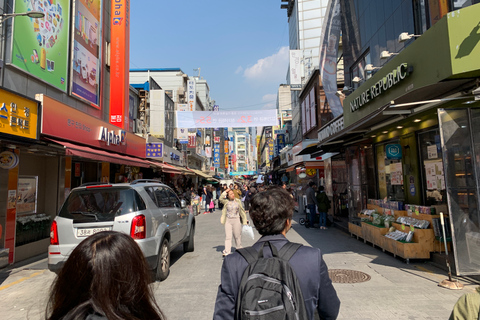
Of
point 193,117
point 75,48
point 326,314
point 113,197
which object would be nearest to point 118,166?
point 193,117

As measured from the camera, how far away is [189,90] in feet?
126

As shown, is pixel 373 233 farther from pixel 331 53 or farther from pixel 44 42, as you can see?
pixel 44 42

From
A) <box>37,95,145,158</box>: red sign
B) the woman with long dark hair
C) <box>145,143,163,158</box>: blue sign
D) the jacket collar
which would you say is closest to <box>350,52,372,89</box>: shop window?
<box>37,95,145,158</box>: red sign

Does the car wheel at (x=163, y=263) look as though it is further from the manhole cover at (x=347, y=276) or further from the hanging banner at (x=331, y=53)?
the hanging banner at (x=331, y=53)

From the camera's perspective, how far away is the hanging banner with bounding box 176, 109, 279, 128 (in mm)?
16578

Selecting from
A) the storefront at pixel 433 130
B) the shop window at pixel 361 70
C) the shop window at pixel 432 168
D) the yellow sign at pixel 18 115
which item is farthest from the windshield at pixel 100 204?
the shop window at pixel 361 70

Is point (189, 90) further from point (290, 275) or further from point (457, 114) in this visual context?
point (290, 275)

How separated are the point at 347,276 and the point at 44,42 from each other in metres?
→ 10.1

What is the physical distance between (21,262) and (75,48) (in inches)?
280

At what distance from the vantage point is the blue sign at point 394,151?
9.63 m

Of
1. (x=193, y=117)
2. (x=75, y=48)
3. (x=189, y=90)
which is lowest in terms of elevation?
(x=193, y=117)

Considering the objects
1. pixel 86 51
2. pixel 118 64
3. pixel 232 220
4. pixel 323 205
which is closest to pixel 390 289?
pixel 232 220

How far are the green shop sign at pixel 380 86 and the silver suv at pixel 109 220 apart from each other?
6.25 metres

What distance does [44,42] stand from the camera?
29.9ft
